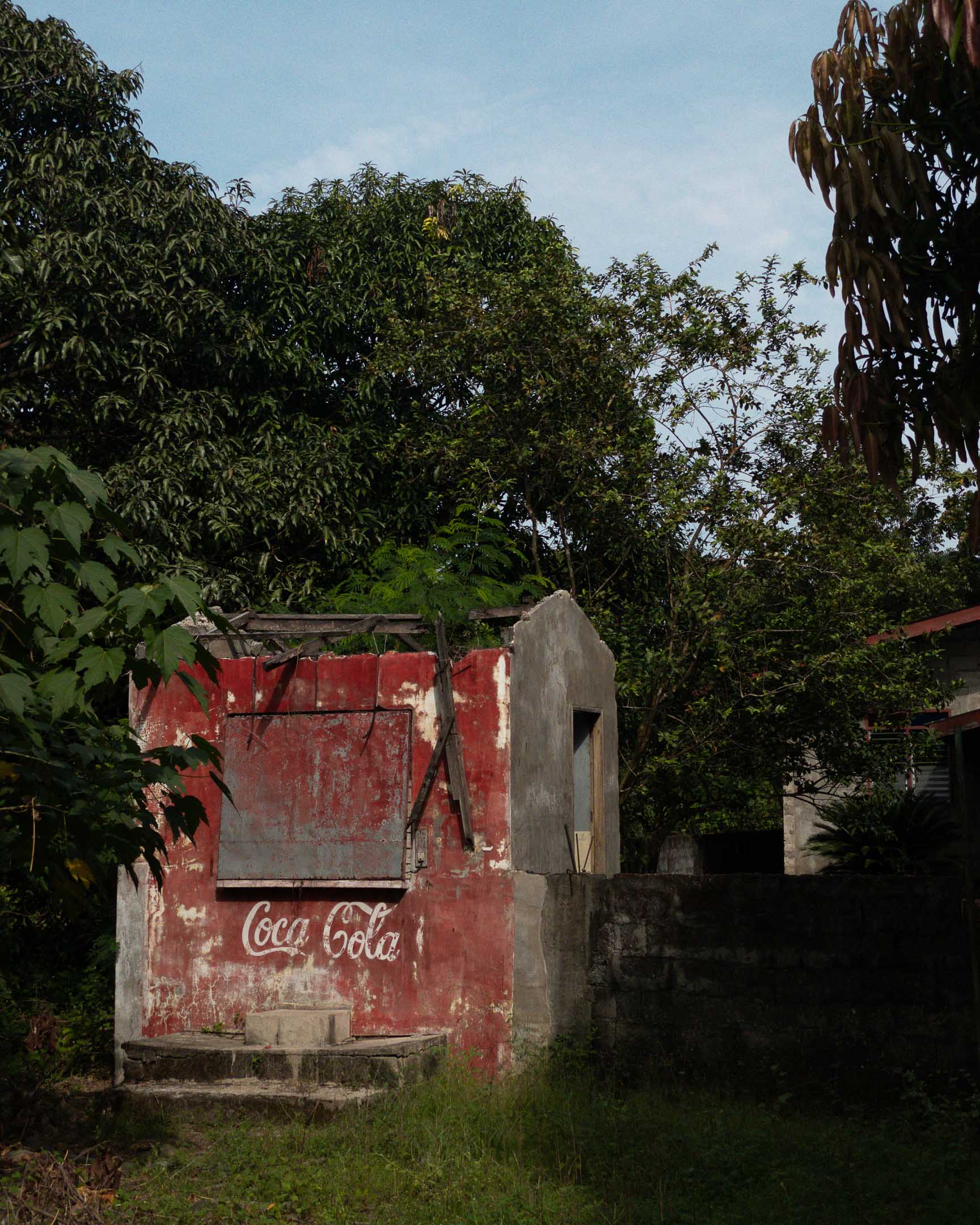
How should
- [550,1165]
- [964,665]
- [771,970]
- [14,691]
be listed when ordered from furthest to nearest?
1. [964,665]
2. [771,970]
3. [550,1165]
4. [14,691]

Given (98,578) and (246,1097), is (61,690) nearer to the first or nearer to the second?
(98,578)

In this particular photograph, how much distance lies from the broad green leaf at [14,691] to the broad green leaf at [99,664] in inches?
8.4

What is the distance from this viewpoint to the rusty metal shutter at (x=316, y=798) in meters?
10.3

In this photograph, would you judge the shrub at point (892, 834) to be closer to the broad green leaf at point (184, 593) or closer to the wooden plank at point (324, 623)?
the wooden plank at point (324, 623)

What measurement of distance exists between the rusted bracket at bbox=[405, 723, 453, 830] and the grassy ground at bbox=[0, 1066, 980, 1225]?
2.07 m

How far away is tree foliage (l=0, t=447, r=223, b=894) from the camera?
494 cm

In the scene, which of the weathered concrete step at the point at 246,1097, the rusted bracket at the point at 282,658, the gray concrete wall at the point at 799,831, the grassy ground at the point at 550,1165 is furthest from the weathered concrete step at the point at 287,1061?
the gray concrete wall at the point at 799,831

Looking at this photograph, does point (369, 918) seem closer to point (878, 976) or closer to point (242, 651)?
point (242, 651)

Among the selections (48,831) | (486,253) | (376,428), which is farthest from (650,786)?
(48,831)

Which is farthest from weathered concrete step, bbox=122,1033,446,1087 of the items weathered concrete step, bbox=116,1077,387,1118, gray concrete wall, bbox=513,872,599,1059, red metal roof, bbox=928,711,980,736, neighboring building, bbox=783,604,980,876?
neighboring building, bbox=783,604,980,876

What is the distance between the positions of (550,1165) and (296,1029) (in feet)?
9.11

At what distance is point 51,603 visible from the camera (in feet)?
16.4

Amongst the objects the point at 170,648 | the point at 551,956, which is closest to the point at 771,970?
the point at 551,956

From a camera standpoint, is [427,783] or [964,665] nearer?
[427,783]
